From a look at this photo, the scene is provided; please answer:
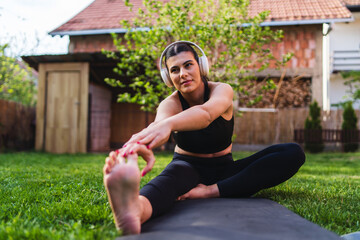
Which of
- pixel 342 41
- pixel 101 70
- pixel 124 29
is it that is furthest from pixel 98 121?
pixel 342 41

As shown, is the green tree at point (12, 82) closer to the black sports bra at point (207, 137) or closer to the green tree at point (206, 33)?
the green tree at point (206, 33)

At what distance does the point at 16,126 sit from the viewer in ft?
Result: 33.7

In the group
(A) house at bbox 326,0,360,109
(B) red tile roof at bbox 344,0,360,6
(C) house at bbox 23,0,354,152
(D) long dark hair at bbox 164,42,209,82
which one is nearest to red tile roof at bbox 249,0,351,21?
(C) house at bbox 23,0,354,152

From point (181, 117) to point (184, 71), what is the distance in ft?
1.87

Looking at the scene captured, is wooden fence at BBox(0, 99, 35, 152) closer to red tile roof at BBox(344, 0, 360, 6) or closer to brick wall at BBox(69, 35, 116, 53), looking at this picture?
brick wall at BBox(69, 35, 116, 53)

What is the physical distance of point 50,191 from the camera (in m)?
2.77

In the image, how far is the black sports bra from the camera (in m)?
2.32

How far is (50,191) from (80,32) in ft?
34.1

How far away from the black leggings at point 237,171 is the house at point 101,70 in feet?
21.1

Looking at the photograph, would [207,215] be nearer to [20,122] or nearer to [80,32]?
[20,122]

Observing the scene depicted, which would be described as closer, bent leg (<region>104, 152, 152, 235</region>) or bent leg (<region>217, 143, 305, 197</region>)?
bent leg (<region>104, 152, 152, 235</region>)

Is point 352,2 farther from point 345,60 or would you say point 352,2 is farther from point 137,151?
point 137,151

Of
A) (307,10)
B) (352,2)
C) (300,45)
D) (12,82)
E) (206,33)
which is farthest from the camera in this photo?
(12,82)

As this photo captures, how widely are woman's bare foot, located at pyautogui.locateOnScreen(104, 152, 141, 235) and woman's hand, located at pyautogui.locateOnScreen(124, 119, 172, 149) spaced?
0.40 ft
